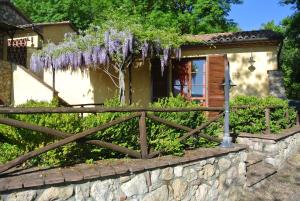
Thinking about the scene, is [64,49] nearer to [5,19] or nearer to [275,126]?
[275,126]

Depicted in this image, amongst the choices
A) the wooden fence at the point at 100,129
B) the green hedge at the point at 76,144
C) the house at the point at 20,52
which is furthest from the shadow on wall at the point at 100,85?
the green hedge at the point at 76,144

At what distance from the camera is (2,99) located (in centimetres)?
1187

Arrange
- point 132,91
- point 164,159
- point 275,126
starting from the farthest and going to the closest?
point 132,91 < point 275,126 < point 164,159

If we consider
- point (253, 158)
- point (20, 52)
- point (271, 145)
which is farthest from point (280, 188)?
point (20, 52)

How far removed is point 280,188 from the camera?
19.6 feet

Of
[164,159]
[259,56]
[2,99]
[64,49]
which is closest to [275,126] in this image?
[259,56]

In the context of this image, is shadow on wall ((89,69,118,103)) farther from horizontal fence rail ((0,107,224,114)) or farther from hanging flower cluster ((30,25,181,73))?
horizontal fence rail ((0,107,224,114))

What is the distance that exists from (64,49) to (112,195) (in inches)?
270

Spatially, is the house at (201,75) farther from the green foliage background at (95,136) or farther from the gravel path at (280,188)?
the green foliage background at (95,136)

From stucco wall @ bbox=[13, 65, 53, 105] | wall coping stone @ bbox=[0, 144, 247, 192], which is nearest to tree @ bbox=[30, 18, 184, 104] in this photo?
stucco wall @ bbox=[13, 65, 53, 105]

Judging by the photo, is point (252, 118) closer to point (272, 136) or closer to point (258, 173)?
point (272, 136)

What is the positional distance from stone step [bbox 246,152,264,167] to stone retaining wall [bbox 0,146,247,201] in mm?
776

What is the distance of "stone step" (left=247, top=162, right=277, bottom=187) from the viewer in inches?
228

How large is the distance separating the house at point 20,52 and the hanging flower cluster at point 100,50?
5.63ft
